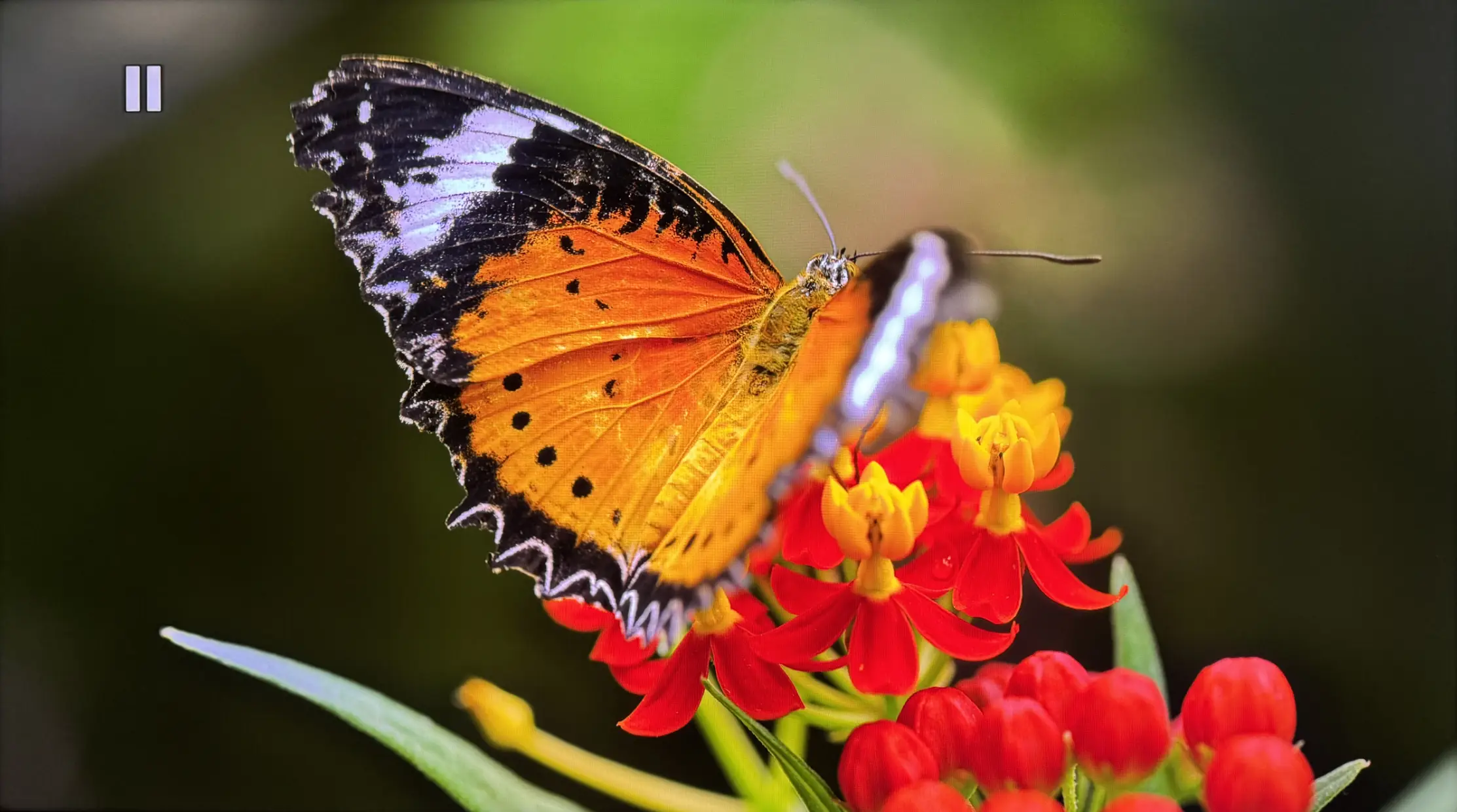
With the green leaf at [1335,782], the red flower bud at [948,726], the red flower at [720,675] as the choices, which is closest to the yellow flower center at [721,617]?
the red flower at [720,675]

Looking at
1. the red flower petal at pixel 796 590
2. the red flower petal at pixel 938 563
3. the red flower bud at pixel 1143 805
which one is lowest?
the red flower bud at pixel 1143 805

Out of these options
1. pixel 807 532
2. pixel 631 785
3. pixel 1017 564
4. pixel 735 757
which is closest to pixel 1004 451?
pixel 1017 564

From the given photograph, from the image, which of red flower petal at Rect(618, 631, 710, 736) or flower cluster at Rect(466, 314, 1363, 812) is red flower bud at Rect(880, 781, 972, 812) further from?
red flower petal at Rect(618, 631, 710, 736)

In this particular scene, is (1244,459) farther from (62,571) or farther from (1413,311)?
(62,571)

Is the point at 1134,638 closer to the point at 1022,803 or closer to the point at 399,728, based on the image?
the point at 1022,803

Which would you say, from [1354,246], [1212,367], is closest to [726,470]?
[1212,367]

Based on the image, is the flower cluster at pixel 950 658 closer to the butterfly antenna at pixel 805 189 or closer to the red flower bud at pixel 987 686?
the red flower bud at pixel 987 686
